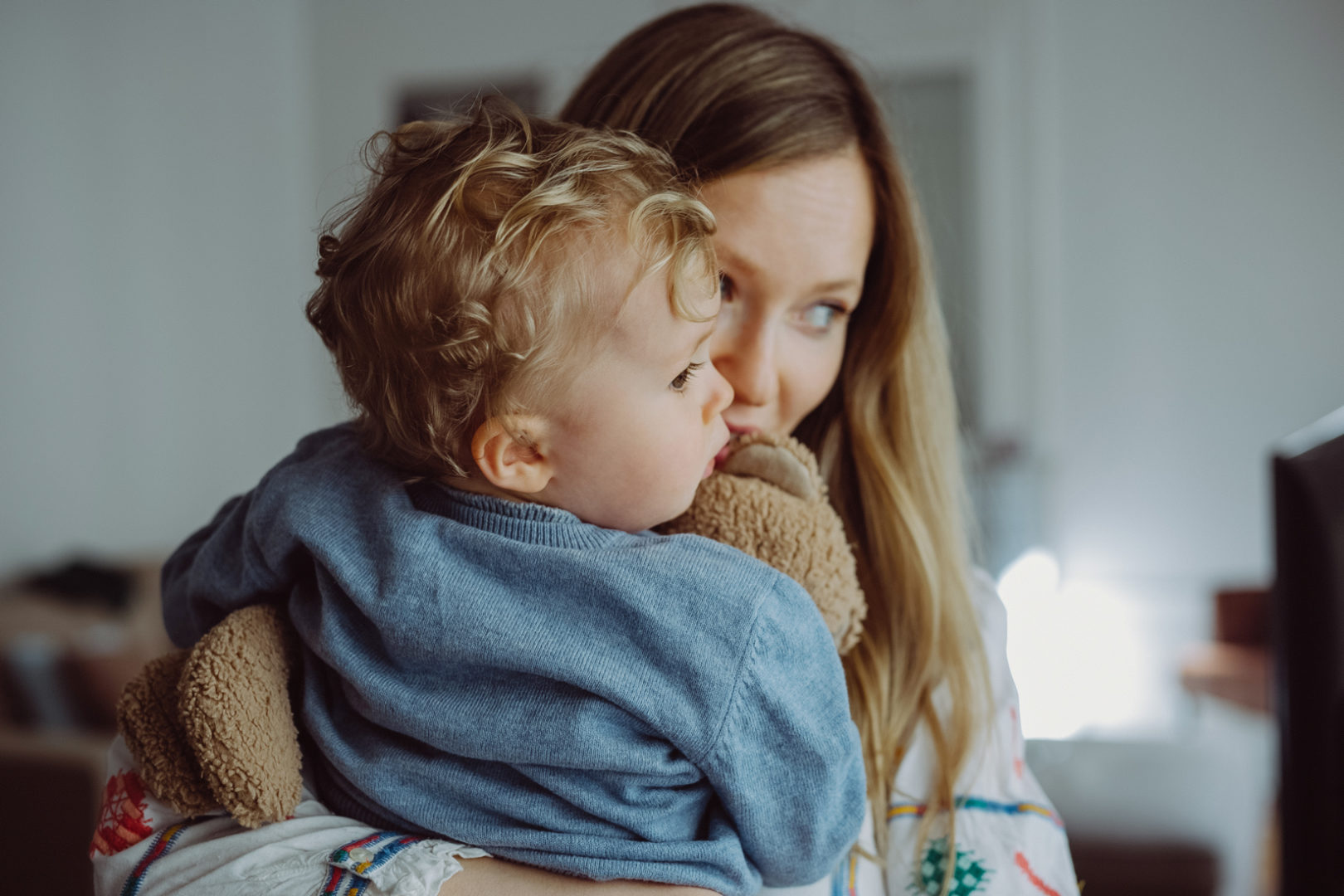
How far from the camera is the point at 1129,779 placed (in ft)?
7.51

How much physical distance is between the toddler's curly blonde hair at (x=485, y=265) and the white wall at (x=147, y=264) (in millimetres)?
2621

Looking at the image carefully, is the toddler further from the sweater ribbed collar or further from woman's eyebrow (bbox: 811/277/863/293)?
woman's eyebrow (bbox: 811/277/863/293)

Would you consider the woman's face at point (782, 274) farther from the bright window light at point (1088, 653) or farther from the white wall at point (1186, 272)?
the white wall at point (1186, 272)

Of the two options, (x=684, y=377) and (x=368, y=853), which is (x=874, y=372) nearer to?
(x=684, y=377)

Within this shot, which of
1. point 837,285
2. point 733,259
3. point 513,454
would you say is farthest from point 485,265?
point 837,285

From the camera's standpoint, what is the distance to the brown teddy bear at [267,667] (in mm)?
698

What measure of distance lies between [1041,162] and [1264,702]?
7.65 ft

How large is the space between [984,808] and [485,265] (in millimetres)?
645

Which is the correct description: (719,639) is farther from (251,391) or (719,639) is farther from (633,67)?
(251,391)

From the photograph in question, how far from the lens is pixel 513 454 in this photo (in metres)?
0.76

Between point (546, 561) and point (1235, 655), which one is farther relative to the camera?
point (1235, 655)

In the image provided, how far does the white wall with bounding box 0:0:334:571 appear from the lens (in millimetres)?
3537

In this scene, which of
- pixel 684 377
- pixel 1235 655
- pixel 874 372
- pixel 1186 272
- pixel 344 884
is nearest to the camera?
pixel 344 884

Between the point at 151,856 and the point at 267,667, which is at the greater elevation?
the point at 267,667
